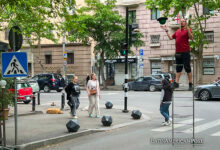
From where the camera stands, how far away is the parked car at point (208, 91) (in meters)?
21.4

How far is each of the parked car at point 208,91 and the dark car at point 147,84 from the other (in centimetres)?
992

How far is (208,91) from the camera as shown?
21.6 meters

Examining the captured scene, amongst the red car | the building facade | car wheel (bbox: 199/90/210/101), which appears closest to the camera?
the red car

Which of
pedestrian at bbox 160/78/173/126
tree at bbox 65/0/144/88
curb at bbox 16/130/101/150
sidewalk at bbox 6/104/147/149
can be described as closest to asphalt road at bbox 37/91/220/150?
curb at bbox 16/130/101/150

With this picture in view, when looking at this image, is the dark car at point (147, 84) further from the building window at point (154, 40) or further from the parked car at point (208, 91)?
the parked car at point (208, 91)

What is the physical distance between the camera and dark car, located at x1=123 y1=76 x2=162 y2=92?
3200 centimetres

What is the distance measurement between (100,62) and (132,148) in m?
27.4

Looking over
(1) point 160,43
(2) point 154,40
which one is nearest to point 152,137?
(1) point 160,43

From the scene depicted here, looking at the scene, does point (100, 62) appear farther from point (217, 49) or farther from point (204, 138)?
point (204, 138)

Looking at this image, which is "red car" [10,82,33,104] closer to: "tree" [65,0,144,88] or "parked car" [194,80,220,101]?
"parked car" [194,80,220,101]

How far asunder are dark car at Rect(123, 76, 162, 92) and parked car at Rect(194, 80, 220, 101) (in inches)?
390

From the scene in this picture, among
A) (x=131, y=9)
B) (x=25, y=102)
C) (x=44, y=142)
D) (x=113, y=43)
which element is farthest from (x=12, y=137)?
(x=131, y=9)

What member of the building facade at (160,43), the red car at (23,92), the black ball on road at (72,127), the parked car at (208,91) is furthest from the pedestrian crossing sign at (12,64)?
the building facade at (160,43)

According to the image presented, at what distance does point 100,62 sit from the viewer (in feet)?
119
